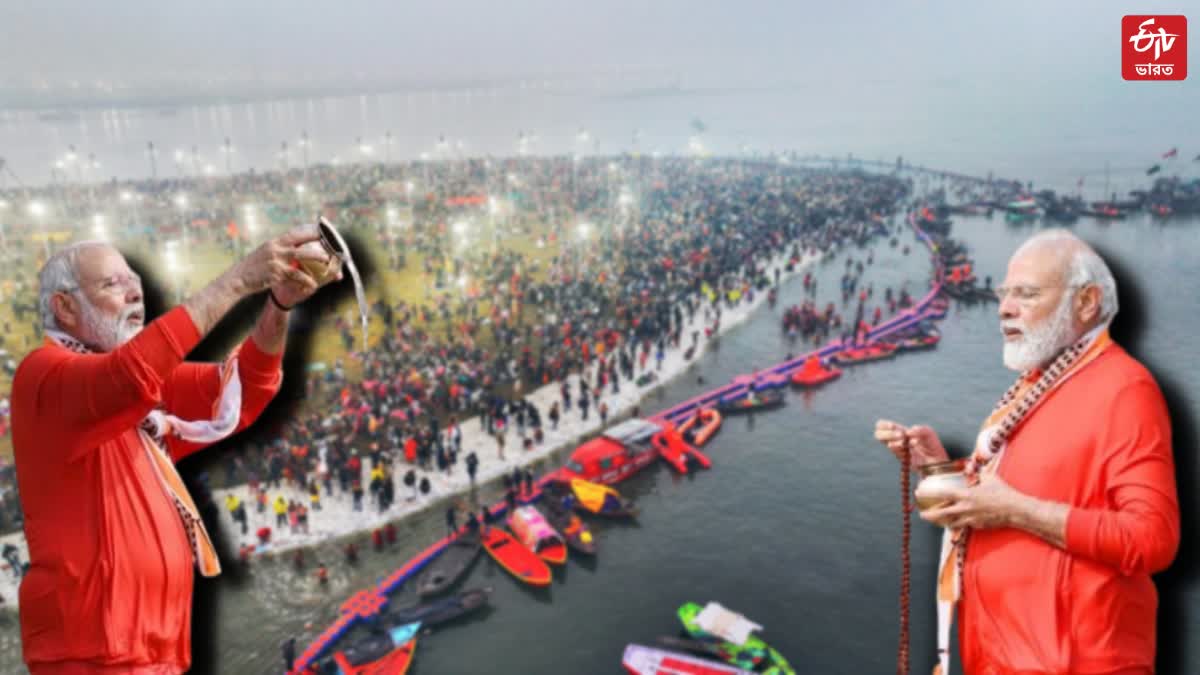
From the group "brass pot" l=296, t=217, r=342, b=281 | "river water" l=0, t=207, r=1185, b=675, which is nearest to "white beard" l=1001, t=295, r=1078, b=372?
"brass pot" l=296, t=217, r=342, b=281

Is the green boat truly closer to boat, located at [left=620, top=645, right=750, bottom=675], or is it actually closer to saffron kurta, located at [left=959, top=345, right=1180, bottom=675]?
boat, located at [left=620, top=645, right=750, bottom=675]

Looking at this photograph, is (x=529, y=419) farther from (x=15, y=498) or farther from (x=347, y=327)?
(x=15, y=498)

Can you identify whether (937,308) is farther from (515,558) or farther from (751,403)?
(515,558)

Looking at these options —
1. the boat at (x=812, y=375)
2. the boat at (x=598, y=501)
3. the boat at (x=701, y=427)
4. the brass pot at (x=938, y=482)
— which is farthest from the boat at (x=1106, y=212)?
the brass pot at (x=938, y=482)

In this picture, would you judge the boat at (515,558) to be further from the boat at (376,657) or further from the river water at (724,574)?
the boat at (376,657)

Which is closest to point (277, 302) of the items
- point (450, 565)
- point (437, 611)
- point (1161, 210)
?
point (437, 611)

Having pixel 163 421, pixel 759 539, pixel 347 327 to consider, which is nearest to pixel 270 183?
pixel 347 327
